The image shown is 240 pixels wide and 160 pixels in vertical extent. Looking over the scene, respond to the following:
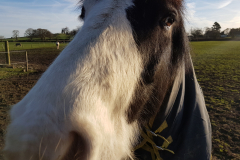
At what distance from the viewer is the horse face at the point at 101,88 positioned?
2.97 ft

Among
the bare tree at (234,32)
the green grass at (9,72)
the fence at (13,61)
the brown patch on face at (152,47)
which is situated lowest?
the green grass at (9,72)

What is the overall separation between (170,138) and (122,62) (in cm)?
130

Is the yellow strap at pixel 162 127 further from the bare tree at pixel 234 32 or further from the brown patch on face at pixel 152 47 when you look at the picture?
the bare tree at pixel 234 32

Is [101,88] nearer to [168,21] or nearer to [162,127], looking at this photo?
[168,21]

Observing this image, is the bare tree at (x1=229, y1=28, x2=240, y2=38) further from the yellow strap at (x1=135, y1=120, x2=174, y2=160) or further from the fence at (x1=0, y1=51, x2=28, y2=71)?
the yellow strap at (x1=135, y1=120, x2=174, y2=160)

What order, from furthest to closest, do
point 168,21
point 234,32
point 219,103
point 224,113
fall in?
point 234,32, point 219,103, point 224,113, point 168,21

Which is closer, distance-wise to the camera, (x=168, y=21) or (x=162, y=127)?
(x=168, y=21)

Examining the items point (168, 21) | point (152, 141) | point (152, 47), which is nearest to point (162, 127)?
point (152, 141)

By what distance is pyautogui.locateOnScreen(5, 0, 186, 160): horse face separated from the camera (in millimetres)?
907

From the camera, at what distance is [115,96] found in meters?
1.17

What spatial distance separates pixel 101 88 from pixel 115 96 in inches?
5.7

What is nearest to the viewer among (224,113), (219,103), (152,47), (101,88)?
(101,88)

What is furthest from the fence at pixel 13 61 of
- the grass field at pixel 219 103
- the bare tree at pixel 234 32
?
the bare tree at pixel 234 32

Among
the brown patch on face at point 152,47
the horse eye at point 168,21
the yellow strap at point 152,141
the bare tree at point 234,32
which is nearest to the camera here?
the brown patch on face at point 152,47
